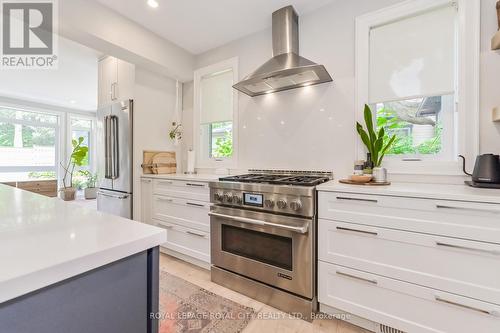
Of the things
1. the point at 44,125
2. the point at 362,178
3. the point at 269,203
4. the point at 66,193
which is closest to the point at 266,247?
the point at 269,203

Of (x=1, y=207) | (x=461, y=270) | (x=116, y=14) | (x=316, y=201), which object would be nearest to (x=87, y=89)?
(x=116, y=14)

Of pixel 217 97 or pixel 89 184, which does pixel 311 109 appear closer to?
pixel 217 97

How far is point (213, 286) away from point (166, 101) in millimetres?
2463

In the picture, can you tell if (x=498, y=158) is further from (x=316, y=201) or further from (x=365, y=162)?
(x=316, y=201)

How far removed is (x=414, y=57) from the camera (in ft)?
5.87

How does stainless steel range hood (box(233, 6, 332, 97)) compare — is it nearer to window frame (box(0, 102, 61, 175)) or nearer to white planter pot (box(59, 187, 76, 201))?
white planter pot (box(59, 187, 76, 201))

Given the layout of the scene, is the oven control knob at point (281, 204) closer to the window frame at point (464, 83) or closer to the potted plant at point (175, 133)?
the window frame at point (464, 83)

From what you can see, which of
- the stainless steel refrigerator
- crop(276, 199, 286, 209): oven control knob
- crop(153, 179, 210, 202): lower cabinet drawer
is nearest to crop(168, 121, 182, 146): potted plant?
the stainless steel refrigerator

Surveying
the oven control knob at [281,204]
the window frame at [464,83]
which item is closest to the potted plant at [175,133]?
the oven control knob at [281,204]

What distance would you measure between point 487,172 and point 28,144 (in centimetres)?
859

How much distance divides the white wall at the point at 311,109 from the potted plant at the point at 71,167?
545 cm

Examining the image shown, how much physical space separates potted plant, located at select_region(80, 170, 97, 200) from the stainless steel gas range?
605 cm

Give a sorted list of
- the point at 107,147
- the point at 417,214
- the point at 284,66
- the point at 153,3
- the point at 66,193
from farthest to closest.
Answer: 1. the point at 66,193
2. the point at 107,147
3. the point at 153,3
4. the point at 284,66
5. the point at 417,214

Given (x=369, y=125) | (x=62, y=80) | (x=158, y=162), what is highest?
A: (x=62, y=80)
